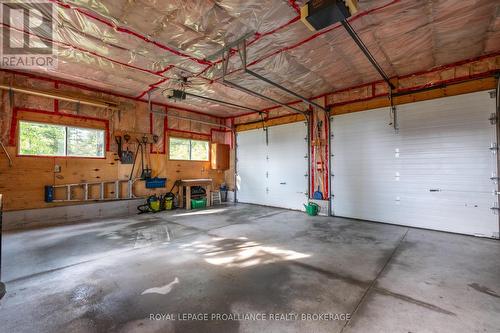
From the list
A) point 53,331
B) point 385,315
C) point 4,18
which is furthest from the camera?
point 4,18

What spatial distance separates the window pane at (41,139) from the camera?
5078 mm

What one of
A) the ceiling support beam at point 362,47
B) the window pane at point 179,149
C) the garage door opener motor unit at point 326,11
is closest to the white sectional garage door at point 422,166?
the ceiling support beam at point 362,47

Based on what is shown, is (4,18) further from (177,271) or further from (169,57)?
(177,271)

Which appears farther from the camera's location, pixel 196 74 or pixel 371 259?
pixel 196 74

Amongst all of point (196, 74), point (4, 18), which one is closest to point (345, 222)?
point (196, 74)

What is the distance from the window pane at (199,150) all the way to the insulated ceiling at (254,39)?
304 cm

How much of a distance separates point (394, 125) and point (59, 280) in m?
6.69

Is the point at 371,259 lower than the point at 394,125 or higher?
lower

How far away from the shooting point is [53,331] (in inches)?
71.8

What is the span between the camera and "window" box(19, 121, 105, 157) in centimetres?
512

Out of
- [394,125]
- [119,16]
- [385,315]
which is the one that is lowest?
[385,315]

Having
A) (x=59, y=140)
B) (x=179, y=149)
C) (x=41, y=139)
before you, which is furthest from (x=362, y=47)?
(x=41, y=139)

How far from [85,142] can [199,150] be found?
3.57 m

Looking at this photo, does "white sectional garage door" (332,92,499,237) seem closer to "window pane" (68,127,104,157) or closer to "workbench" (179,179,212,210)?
"workbench" (179,179,212,210)
